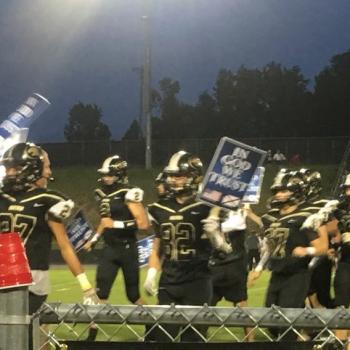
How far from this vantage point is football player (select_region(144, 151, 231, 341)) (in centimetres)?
709

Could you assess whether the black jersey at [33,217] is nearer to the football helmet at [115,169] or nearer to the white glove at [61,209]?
the white glove at [61,209]

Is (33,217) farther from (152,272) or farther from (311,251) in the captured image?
(311,251)

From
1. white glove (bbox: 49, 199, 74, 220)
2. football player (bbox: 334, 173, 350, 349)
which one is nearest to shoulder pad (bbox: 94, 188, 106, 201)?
football player (bbox: 334, 173, 350, 349)

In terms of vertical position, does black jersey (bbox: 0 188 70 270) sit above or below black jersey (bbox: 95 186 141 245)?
above

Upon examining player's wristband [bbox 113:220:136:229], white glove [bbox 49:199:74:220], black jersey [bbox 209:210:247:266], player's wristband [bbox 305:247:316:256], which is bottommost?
black jersey [bbox 209:210:247:266]

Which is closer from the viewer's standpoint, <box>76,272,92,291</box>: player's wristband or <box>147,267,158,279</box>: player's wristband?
<box>76,272,92,291</box>: player's wristband

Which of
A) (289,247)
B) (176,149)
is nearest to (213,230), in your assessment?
(289,247)

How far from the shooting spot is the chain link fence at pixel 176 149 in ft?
135

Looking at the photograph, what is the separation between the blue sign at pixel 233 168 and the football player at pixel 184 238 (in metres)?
0.61

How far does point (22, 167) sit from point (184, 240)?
Answer: 1621 millimetres

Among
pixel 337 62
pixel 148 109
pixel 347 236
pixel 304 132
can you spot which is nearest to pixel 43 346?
pixel 347 236

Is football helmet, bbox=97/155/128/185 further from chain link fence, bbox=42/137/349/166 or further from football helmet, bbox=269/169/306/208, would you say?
chain link fence, bbox=42/137/349/166

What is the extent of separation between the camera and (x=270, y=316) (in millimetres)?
3281

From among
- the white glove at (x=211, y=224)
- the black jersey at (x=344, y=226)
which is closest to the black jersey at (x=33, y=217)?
the white glove at (x=211, y=224)
